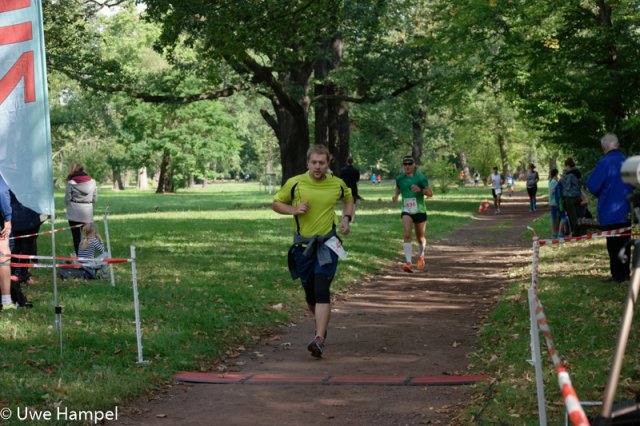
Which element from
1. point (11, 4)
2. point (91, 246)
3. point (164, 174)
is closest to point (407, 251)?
point (91, 246)

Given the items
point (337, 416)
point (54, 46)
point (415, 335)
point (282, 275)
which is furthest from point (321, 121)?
point (337, 416)

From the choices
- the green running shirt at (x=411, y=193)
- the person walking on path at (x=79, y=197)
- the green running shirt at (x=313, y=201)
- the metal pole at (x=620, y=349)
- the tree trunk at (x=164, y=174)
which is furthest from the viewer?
the tree trunk at (x=164, y=174)

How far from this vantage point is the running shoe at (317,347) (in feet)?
29.1

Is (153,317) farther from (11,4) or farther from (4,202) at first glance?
(11,4)

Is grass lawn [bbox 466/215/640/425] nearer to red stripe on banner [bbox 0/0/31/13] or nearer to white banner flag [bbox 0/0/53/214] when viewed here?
white banner flag [bbox 0/0/53/214]

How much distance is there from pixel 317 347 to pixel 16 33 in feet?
13.1

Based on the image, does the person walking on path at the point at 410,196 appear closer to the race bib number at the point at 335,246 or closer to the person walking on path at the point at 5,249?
the race bib number at the point at 335,246

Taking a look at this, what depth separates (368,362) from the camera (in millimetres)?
8805

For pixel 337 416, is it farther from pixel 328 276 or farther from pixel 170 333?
pixel 170 333

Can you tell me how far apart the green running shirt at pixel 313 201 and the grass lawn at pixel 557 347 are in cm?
199

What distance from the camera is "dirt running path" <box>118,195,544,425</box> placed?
6.77m

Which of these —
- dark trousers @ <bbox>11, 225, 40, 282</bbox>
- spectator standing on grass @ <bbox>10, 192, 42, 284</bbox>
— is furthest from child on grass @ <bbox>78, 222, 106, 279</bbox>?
spectator standing on grass @ <bbox>10, 192, 42, 284</bbox>

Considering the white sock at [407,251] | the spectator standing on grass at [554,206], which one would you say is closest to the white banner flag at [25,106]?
the white sock at [407,251]

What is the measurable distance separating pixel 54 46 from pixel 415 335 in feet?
72.0
